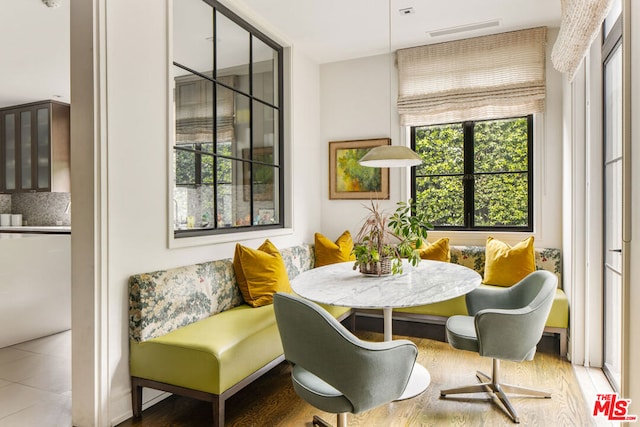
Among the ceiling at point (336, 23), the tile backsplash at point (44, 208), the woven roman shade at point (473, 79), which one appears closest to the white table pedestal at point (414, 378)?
the woven roman shade at point (473, 79)

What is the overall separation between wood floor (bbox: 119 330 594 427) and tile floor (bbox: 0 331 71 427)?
0.50 m

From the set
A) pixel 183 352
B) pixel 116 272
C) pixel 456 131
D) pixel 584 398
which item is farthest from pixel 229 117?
pixel 584 398

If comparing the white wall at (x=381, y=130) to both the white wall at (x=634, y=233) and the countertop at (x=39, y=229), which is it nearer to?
the white wall at (x=634, y=233)

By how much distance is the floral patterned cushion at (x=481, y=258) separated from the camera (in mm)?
3662

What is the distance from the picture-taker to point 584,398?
253 cm

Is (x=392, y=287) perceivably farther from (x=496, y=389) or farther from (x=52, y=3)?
(x=52, y=3)

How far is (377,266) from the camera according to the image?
2668 mm

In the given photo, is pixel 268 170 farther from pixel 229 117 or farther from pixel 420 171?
pixel 420 171

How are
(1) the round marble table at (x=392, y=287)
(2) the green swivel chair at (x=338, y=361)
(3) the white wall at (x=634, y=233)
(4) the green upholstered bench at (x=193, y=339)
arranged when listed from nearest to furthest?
(3) the white wall at (x=634, y=233) → (2) the green swivel chair at (x=338, y=361) → (1) the round marble table at (x=392, y=287) → (4) the green upholstered bench at (x=193, y=339)

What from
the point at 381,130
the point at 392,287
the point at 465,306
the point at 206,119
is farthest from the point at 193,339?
the point at 381,130

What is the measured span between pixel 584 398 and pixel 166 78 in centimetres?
328

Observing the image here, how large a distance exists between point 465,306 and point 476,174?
1414 millimetres

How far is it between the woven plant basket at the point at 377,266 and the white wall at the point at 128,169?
119 cm

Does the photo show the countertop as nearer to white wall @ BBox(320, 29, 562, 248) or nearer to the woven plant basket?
white wall @ BBox(320, 29, 562, 248)
